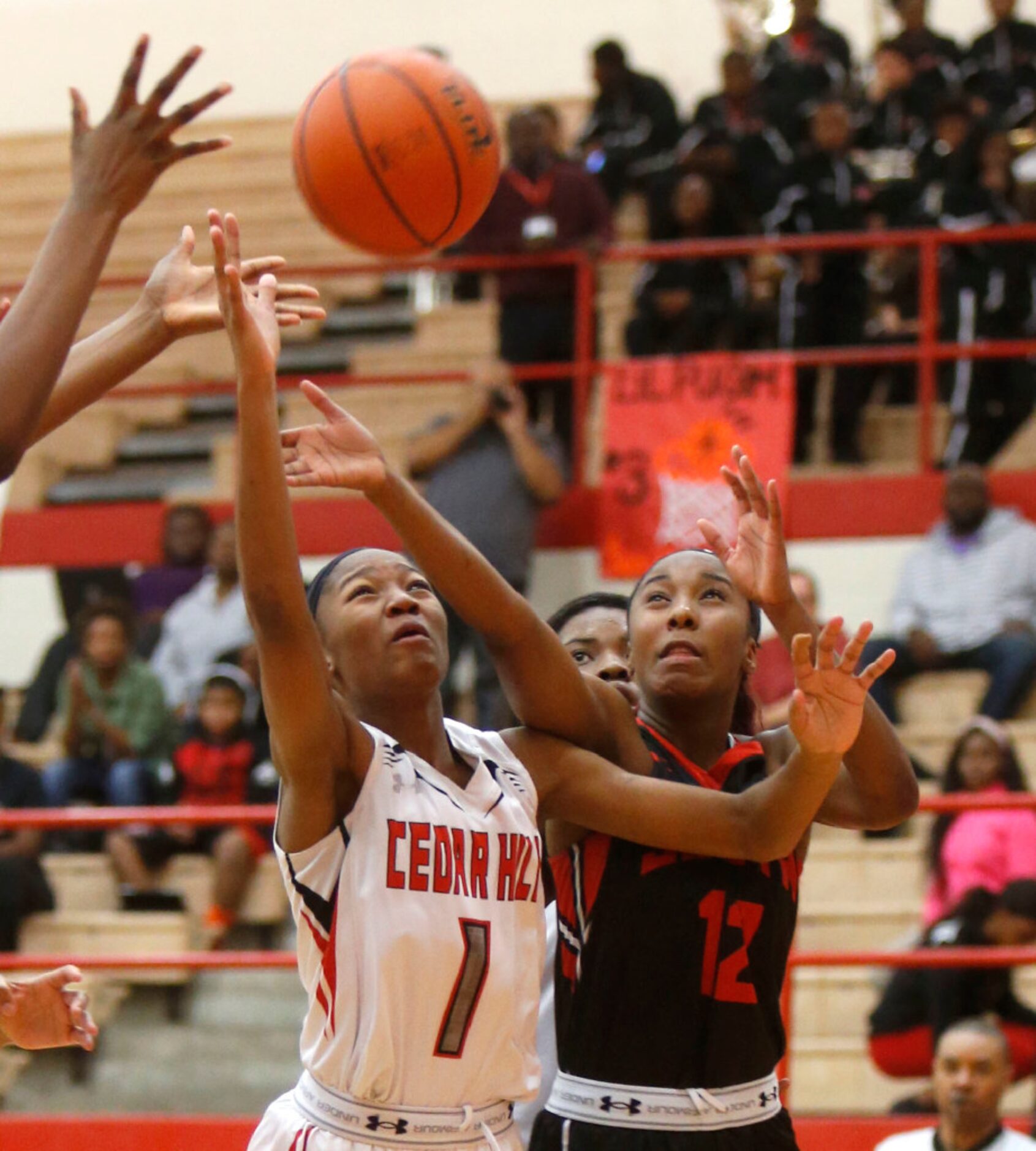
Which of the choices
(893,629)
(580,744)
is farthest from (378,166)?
(893,629)

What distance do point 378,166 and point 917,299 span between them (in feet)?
20.2

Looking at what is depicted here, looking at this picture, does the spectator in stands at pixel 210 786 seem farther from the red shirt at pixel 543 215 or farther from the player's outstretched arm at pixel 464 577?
the player's outstretched arm at pixel 464 577

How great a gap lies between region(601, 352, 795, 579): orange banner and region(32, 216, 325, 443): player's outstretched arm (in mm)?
5537

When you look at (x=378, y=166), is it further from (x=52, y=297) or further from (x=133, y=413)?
(x=133, y=413)

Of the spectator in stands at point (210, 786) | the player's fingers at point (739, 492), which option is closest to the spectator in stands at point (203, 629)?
the spectator in stands at point (210, 786)

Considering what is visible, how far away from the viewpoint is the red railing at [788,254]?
28.1 feet

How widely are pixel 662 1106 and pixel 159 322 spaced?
156 centimetres

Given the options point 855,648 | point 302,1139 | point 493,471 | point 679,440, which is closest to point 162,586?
point 493,471

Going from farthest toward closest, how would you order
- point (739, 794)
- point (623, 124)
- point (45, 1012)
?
point (623, 124) < point (739, 794) < point (45, 1012)

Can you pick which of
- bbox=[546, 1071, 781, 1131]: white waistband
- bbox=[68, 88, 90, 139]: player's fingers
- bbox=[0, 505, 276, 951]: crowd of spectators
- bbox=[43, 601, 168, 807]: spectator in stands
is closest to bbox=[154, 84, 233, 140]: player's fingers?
bbox=[68, 88, 90, 139]: player's fingers

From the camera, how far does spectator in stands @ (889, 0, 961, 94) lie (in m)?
9.83

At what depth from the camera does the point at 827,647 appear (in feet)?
10.1

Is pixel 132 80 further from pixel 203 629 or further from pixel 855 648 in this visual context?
pixel 203 629

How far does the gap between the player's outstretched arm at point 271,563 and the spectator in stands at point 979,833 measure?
3.56 metres
